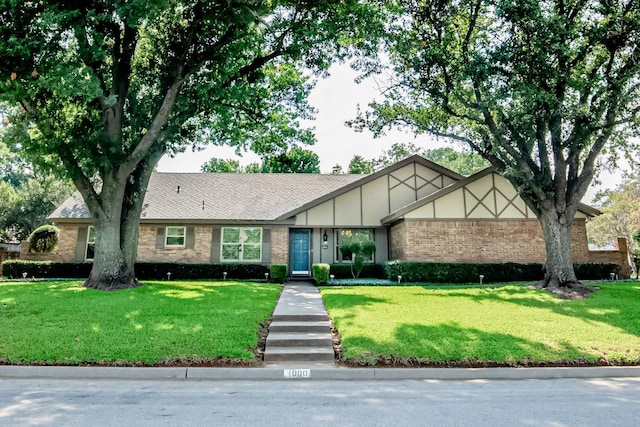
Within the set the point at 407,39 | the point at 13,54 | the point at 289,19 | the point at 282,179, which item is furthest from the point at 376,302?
the point at 282,179

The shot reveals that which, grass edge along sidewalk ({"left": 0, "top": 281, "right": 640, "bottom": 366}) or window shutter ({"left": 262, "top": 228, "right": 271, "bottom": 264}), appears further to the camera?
window shutter ({"left": 262, "top": 228, "right": 271, "bottom": 264})

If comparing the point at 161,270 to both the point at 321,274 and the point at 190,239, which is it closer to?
the point at 190,239

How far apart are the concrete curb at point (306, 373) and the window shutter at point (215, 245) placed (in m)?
12.4

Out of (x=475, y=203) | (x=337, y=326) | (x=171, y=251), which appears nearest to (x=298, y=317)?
(x=337, y=326)

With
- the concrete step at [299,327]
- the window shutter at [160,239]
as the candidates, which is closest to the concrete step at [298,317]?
the concrete step at [299,327]

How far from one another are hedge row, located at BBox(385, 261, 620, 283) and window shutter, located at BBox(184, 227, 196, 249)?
9519mm

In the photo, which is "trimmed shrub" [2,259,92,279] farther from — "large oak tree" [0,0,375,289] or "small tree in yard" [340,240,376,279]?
"small tree in yard" [340,240,376,279]

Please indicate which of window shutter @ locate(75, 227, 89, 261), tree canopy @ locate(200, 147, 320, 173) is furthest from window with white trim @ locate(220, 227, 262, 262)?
tree canopy @ locate(200, 147, 320, 173)

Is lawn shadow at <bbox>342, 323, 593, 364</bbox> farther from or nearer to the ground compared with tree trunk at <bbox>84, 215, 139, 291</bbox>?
nearer to the ground

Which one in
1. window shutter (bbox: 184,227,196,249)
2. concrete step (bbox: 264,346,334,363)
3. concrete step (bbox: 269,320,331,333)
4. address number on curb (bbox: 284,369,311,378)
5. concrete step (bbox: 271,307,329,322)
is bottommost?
address number on curb (bbox: 284,369,311,378)

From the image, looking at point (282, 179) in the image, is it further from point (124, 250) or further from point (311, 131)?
point (124, 250)

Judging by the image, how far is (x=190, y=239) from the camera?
59.6 feet

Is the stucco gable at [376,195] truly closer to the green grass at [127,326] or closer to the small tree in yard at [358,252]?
the small tree in yard at [358,252]

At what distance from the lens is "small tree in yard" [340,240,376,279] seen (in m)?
16.7
